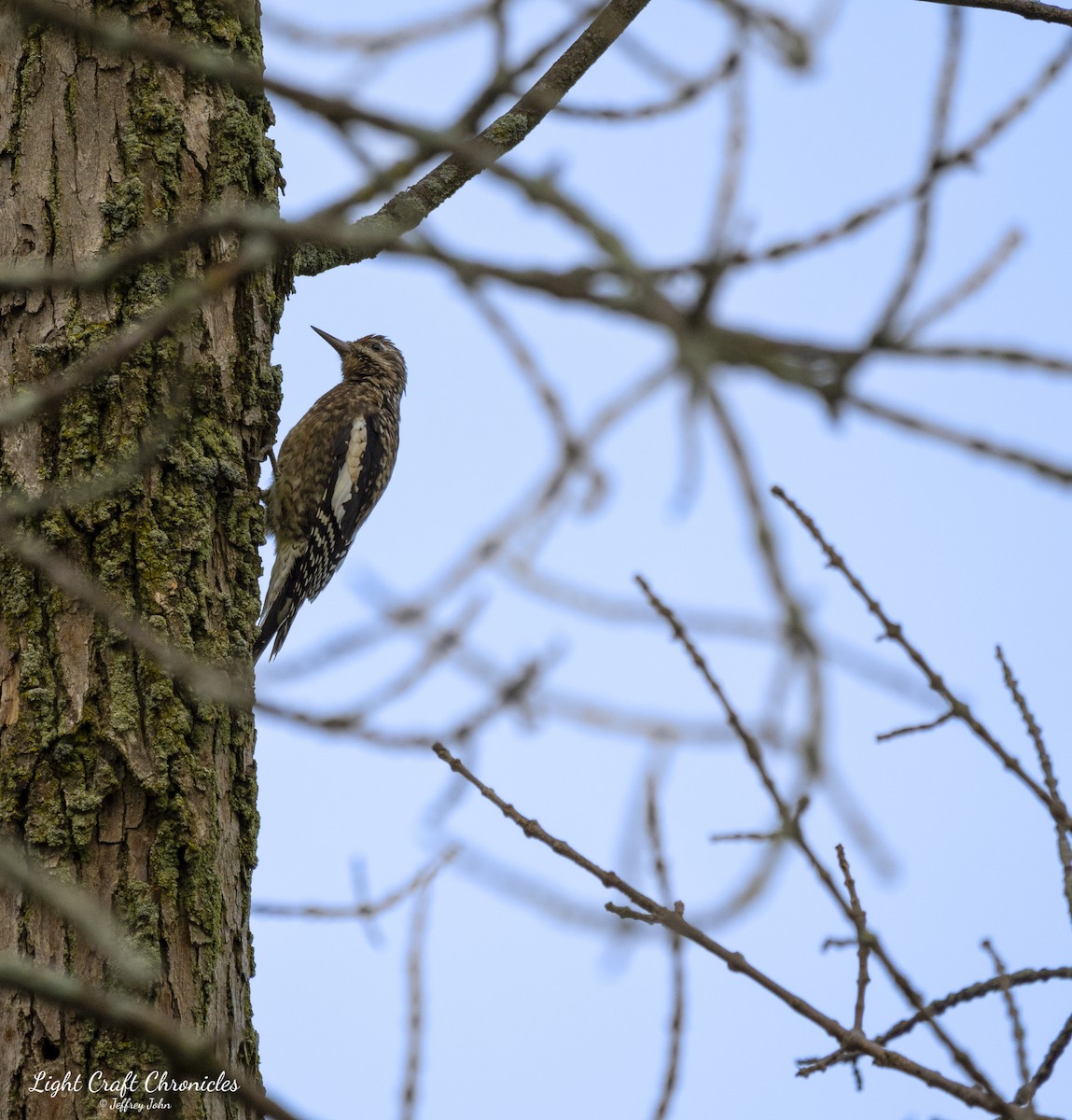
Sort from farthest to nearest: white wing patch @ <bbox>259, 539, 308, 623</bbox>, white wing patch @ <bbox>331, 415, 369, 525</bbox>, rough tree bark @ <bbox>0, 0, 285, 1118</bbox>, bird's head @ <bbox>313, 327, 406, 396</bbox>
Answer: bird's head @ <bbox>313, 327, 406, 396</bbox>
white wing patch @ <bbox>331, 415, 369, 525</bbox>
white wing patch @ <bbox>259, 539, 308, 623</bbox>
rough tree bark @ <bbox>0, 0, 285, 1118</bbox>

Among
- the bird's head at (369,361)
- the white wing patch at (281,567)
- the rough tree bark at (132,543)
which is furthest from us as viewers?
the bird's head at (369,361)

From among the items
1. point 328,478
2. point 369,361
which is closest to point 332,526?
point 328,478

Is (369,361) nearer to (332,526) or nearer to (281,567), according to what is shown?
(332,526)

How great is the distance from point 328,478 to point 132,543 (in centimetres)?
309

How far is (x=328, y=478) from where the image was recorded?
19.0 feet

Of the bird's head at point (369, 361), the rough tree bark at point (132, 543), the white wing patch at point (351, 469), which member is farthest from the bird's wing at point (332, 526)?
the rough tree bark at point (132, 543)

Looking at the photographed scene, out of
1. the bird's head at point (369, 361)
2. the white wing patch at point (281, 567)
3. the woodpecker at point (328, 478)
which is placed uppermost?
the bird's head at point (369, 361)

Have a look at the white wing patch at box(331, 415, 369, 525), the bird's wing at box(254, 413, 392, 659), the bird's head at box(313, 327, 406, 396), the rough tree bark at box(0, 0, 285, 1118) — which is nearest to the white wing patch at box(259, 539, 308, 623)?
the bird's wing at box(254, 413, 392, 659)

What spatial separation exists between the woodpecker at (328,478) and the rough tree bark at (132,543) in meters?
2.27

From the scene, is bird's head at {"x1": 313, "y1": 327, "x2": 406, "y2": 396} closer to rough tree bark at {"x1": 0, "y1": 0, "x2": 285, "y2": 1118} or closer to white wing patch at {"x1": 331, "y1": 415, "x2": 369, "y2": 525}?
white wing patch at {"x1": 331, "y1": 415, "x2": 369, "y2": 525}

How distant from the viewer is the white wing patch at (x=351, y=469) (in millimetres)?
5766

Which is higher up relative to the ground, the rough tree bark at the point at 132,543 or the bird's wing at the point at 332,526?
the bird's wing at the point at 332,526

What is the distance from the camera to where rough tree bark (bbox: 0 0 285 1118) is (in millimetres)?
2461

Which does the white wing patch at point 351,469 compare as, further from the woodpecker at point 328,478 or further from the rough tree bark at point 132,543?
the rough tree bark at point 132,543
